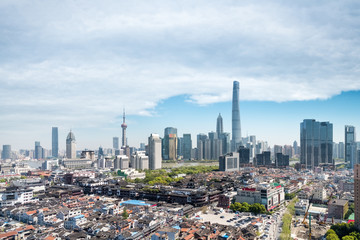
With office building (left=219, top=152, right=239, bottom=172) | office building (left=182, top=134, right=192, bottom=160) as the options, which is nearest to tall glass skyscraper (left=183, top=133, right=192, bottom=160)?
office building (left=182, top=134, right=192, bottom=160)

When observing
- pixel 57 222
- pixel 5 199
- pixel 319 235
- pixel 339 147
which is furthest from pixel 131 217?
pixel 339 147

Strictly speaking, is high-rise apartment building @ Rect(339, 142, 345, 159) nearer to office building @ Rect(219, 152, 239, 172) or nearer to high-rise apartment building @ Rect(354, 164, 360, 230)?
office building @ Rect(219, 152, 239, 172)

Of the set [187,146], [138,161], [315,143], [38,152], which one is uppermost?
[315,143]

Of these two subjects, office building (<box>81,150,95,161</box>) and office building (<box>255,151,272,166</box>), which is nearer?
office building (<box>255,151,272,166</box>)

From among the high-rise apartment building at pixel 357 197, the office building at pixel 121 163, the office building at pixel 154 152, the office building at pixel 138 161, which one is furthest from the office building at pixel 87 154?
the high-rise apartment building at pixel 357 197

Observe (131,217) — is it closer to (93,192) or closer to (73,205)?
(73,205)

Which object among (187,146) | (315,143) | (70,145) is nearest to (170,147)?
(187,146)

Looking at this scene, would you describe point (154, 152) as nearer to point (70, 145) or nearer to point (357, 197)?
point (70, 145)
